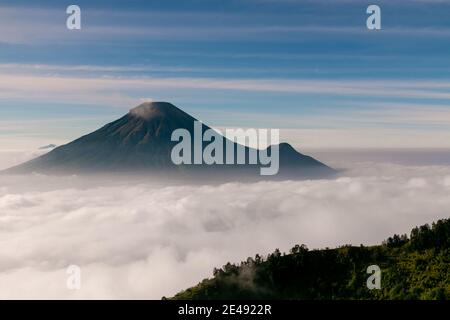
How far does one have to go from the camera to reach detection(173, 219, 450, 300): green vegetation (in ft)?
296

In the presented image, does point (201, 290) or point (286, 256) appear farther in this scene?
point (286, 256)

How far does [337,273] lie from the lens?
99.6 metres

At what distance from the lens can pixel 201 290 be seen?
316 ft

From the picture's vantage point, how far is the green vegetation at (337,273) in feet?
296
